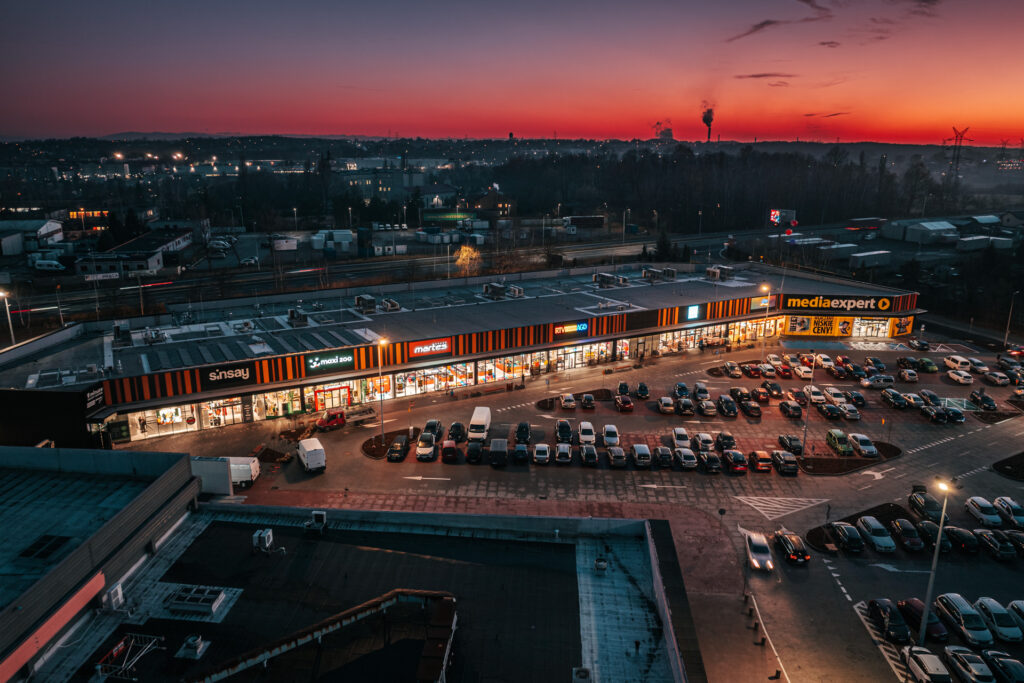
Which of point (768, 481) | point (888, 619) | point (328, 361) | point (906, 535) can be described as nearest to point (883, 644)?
point (888, 619)

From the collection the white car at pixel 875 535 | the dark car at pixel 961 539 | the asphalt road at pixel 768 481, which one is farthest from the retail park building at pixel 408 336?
the dark car at pixel 961 539

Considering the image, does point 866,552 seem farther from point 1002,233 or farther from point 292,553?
point 1002,233

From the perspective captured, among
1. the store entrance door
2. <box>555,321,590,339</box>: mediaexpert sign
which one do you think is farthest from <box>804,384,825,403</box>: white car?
the store entrance door

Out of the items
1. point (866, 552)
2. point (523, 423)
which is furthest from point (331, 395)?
point (866, 552)

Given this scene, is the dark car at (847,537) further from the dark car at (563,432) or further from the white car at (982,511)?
the dark car at (563,432)

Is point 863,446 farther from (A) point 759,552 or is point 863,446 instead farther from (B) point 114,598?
(B) point 114,598
